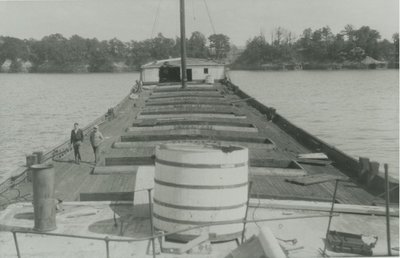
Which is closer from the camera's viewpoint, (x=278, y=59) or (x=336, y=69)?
(x=336, y=69)

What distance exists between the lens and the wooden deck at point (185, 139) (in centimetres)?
1284

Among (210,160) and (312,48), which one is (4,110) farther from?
(312,48)

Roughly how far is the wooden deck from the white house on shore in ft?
65.0

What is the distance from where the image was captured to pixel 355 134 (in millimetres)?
37062

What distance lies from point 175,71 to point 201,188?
42923 millimetres

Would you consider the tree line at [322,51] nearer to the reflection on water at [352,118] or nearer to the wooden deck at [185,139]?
the reflection on water at [352,118]

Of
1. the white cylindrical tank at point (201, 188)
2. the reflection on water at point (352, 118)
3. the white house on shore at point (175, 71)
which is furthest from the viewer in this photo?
the white house on shore at point (175, 71)

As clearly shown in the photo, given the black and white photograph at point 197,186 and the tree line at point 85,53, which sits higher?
the tree line at point 85,53

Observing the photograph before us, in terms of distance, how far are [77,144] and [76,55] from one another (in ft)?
522

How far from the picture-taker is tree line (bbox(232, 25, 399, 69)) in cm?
15450

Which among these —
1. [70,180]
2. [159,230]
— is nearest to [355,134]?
[70,180]

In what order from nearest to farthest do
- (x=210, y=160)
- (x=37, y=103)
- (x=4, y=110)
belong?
(x=210, y=160), (x=4, y=110), (x=37, y=103)

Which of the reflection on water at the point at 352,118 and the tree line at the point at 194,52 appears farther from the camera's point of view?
the tree line at the point at 194,52

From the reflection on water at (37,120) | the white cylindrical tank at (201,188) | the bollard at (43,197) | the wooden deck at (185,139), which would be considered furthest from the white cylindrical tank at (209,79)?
the white cylindrical tank at (201,188)
